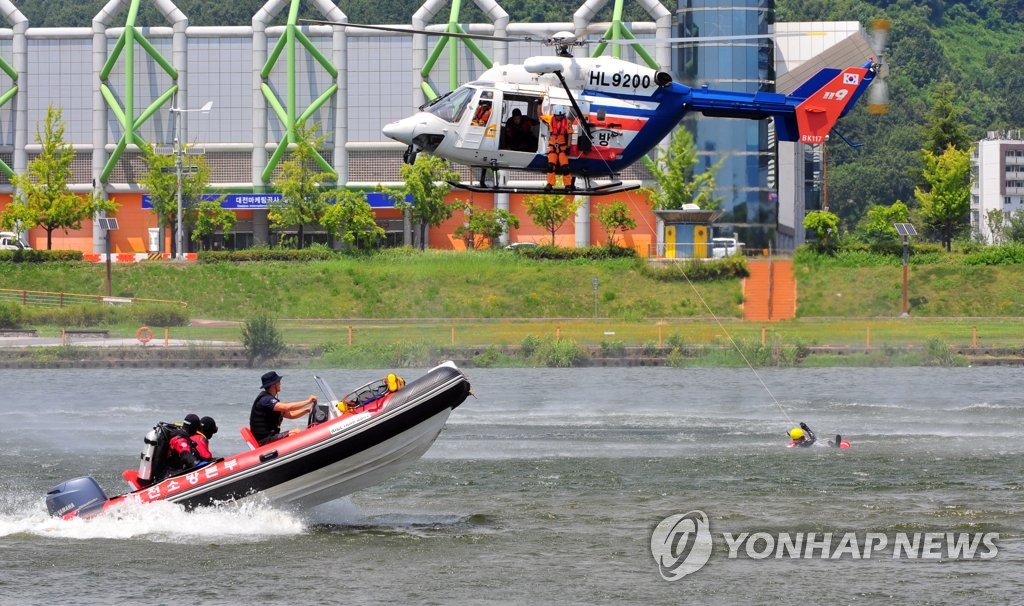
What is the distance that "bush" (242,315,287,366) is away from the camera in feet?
166

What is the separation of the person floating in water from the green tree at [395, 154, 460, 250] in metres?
45.2

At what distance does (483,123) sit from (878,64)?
288 inches

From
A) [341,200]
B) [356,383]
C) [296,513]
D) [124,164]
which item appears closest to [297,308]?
[341,200]

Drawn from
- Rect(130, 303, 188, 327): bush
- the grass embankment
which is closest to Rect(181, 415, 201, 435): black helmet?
the grass embankment

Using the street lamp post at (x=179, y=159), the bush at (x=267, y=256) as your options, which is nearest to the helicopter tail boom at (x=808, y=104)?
the bush at (x=267, y=256)

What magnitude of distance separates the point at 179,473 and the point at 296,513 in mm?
1739

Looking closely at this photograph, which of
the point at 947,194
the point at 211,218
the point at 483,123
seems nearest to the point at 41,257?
the point at 211,218

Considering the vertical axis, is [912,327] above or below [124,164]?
below

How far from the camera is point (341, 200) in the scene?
7262cm

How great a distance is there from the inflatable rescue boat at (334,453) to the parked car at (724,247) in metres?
43.5

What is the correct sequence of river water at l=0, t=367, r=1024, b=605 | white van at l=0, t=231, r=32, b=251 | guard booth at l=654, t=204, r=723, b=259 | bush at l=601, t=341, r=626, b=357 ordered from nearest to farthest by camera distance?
river water at l=0, t=367, r=1024, b=605, bush at l=601, t=341, r=626, b=357, guard booth at l=654, t=204, r=723, b=259, white van at l=0, t=231, r=32, b=251

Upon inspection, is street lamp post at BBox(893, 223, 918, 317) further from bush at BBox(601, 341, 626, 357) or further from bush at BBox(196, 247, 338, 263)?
bush at BBox(196, 247, 338, 263)

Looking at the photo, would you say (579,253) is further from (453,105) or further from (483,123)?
(483,123)

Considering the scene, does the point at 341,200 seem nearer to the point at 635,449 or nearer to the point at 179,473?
the point at 635,449
